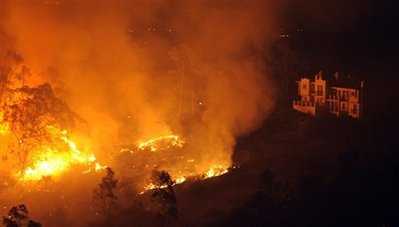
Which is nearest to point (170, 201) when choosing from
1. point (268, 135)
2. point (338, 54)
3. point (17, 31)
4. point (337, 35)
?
point (268, 135)

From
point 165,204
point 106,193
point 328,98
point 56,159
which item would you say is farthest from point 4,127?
point 328,98

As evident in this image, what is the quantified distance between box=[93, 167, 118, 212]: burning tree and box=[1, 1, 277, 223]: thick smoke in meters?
7.41

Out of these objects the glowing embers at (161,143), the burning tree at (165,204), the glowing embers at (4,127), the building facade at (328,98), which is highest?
the building facade at (328,98)

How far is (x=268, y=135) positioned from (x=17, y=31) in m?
21.2

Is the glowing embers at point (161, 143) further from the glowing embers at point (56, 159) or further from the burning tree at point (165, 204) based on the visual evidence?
the burning tree at point (165, 204)

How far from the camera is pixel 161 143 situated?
41.4m

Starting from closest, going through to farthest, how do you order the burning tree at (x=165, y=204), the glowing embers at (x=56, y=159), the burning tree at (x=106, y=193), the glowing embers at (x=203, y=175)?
the burning tree at (x=165, y=204) → the burning tree at (x=106, y=193) → the glowing embers at (x=203, y=175) → the glowing embers at (x=56, y=159)

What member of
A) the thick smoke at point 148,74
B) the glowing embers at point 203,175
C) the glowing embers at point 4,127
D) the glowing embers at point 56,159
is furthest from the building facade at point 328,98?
the glowing embers at point 4,127

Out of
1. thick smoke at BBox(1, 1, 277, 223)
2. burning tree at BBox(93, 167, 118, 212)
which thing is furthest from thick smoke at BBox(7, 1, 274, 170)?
burning tree at BBox(93, 167, 118, 212)

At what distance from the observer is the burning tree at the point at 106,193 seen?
2923cm

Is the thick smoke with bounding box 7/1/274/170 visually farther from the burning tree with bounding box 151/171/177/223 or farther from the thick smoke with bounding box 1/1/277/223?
the burning tree with bounding box 151/171/177/223

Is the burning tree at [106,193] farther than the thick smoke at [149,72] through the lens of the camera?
No

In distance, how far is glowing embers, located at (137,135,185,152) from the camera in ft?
132

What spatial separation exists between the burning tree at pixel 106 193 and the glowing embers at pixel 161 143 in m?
9.36
